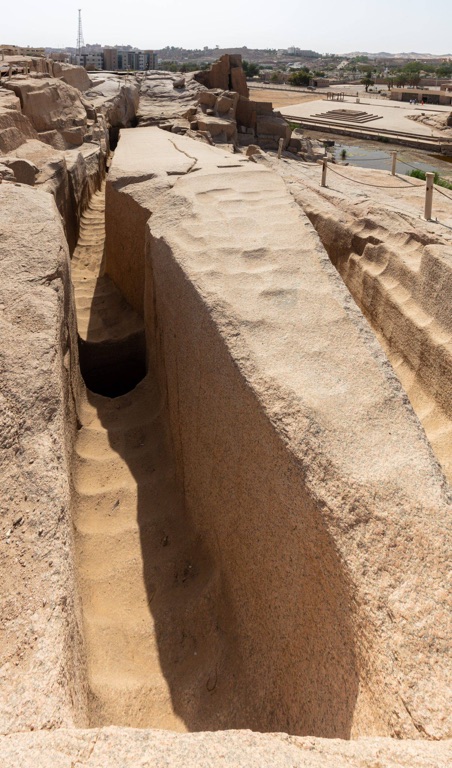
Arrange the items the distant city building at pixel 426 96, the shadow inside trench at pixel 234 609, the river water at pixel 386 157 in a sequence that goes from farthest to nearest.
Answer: the distant city building at pixel 426 96
the river water at pixel 386 157
the shadow inside trench at pixel 234 609

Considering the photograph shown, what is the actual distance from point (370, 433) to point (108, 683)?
1129 millimetres

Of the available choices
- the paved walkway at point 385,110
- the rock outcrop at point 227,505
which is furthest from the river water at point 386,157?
the rock outcrop at point 227,505

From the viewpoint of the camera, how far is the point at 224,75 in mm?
16531

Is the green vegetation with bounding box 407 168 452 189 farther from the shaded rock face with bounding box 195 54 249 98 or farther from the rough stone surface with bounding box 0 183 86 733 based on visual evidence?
the rough stone surface with bounding box 0 183 86 733

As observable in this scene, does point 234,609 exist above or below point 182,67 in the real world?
below

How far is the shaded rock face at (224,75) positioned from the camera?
16359mm

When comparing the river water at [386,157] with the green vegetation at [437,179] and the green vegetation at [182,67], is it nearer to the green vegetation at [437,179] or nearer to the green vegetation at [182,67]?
the green vegetation at [437,179]

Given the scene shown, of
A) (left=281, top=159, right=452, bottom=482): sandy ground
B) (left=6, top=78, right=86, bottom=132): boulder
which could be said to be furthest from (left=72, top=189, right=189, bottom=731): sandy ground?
(left=6, top=78, right=86, bottom=132): boulder

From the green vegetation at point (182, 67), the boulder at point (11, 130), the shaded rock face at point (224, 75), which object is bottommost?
the boulder at point (11, 130)

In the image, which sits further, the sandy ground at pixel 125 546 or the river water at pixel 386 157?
the river water at pixel 386 157

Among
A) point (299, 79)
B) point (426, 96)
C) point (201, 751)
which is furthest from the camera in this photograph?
point (299, 79)

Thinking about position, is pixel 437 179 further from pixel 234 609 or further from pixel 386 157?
pixel 234 609

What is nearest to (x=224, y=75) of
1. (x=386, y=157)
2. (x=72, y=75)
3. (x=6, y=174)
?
(x=386, y=157)

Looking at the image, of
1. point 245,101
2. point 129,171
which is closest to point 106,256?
point 129,171
